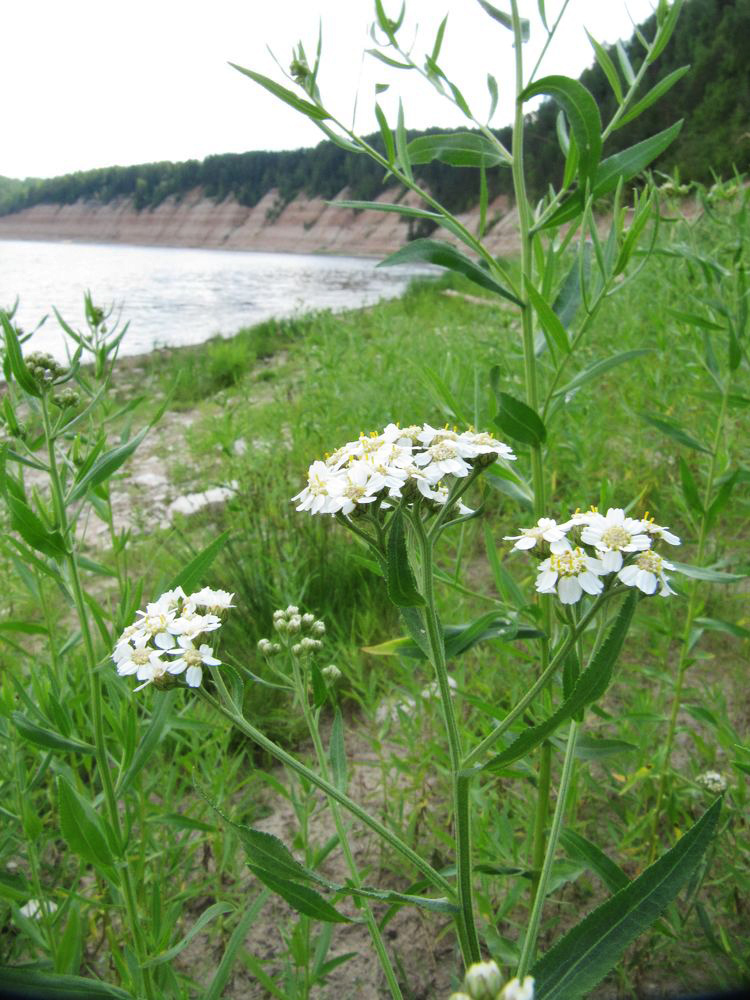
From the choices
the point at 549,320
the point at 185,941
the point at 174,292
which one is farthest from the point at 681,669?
the point at 174,292

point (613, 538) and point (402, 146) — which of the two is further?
point (402, 146)

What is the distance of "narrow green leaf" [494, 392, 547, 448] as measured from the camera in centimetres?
106

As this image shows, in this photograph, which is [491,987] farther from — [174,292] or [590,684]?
[174,292]

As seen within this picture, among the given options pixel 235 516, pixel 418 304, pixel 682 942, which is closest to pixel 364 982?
pixel 682 942

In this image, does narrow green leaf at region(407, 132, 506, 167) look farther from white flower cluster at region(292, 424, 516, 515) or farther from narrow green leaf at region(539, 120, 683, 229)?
white flower cluster at region(292, 424, 516, 515)

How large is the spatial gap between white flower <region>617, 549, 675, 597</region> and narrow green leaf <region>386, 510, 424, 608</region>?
0.22 m

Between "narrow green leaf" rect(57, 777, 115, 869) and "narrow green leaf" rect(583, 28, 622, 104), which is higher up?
"narrow green leaf" rect(583, 28, 622, 104)

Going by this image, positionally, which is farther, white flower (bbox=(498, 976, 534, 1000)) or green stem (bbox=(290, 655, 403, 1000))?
green stem (bbox=(290, 655, 403, 1000))

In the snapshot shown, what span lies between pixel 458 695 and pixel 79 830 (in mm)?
762

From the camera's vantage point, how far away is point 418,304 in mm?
10883

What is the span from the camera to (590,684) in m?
0.68

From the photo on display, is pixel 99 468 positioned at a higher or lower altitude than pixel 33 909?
higher

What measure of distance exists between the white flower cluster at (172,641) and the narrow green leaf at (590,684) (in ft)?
1.06

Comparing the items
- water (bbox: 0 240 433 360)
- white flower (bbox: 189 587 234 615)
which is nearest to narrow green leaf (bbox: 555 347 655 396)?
white flower (bbox: 189 587 234 615)
